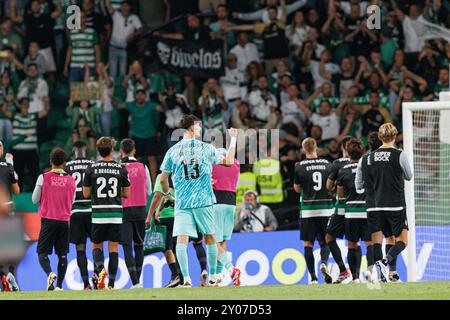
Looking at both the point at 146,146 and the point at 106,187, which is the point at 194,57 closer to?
the point at 146,146

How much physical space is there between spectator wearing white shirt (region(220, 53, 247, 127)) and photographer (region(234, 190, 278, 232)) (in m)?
3.19

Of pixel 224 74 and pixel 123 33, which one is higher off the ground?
pixel 123 33

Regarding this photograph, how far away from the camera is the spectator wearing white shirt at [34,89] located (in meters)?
23.7

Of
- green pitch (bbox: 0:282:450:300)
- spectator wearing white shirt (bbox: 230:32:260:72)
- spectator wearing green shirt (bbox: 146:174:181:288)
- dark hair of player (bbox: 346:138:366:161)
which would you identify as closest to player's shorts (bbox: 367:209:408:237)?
green pitch (bbox: 0:282:450:300)

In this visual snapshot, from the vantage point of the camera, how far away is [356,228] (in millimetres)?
16672

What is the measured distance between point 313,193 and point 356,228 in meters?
0.85

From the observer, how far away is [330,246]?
1723cm

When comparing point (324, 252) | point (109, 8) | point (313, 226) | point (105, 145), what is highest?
point (109, 8)

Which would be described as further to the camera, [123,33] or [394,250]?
[123,33]

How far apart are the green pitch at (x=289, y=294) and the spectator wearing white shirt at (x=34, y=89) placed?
969 centimetres

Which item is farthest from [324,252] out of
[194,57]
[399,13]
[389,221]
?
[399,13]

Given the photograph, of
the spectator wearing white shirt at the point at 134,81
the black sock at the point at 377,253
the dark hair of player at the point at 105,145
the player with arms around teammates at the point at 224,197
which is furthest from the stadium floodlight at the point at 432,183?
the spectator wearing white shirt at the point at 134,81
